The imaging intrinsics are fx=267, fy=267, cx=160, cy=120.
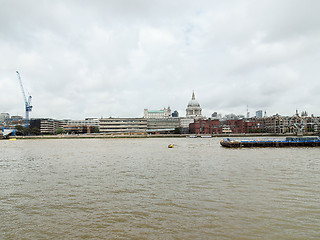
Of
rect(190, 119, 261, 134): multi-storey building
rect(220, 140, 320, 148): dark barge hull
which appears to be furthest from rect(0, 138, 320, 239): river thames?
rect(190, 119, 261, 134): multi-storey building

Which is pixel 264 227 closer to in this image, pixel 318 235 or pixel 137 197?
pixel 318 235

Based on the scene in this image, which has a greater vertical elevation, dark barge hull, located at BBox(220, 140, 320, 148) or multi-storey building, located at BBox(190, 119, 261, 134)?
multi-storey building, located at BBox(190, 119, 261, 134)

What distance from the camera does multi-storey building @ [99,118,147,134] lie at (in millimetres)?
164625

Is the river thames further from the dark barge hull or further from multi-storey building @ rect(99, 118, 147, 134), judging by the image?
multi-storey building @ rect(99, 118, 147, 134)

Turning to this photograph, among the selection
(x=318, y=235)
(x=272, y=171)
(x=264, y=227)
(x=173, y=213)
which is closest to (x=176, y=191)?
(x=173, y=213)

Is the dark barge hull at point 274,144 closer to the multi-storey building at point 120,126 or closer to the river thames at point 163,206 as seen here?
the river thames at point 163,206

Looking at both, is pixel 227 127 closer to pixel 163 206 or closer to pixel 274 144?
pixel 274 144

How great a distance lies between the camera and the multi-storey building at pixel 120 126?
16462 cm

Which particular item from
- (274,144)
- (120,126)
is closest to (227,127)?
(120,126)

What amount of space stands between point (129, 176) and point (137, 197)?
7.01m

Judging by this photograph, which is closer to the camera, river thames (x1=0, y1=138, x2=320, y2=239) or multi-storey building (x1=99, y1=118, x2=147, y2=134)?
river thames (x1=0, y1=138, x2=320, y2=239)

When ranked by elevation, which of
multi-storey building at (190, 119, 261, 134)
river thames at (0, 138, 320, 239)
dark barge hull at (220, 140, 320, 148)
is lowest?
river thames at (0, 138, 320, 239)

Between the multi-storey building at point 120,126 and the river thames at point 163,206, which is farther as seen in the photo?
the multi-storey building at point 120,126

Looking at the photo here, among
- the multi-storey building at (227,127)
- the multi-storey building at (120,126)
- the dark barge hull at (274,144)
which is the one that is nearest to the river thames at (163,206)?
the dark barge hull at (274,144)
